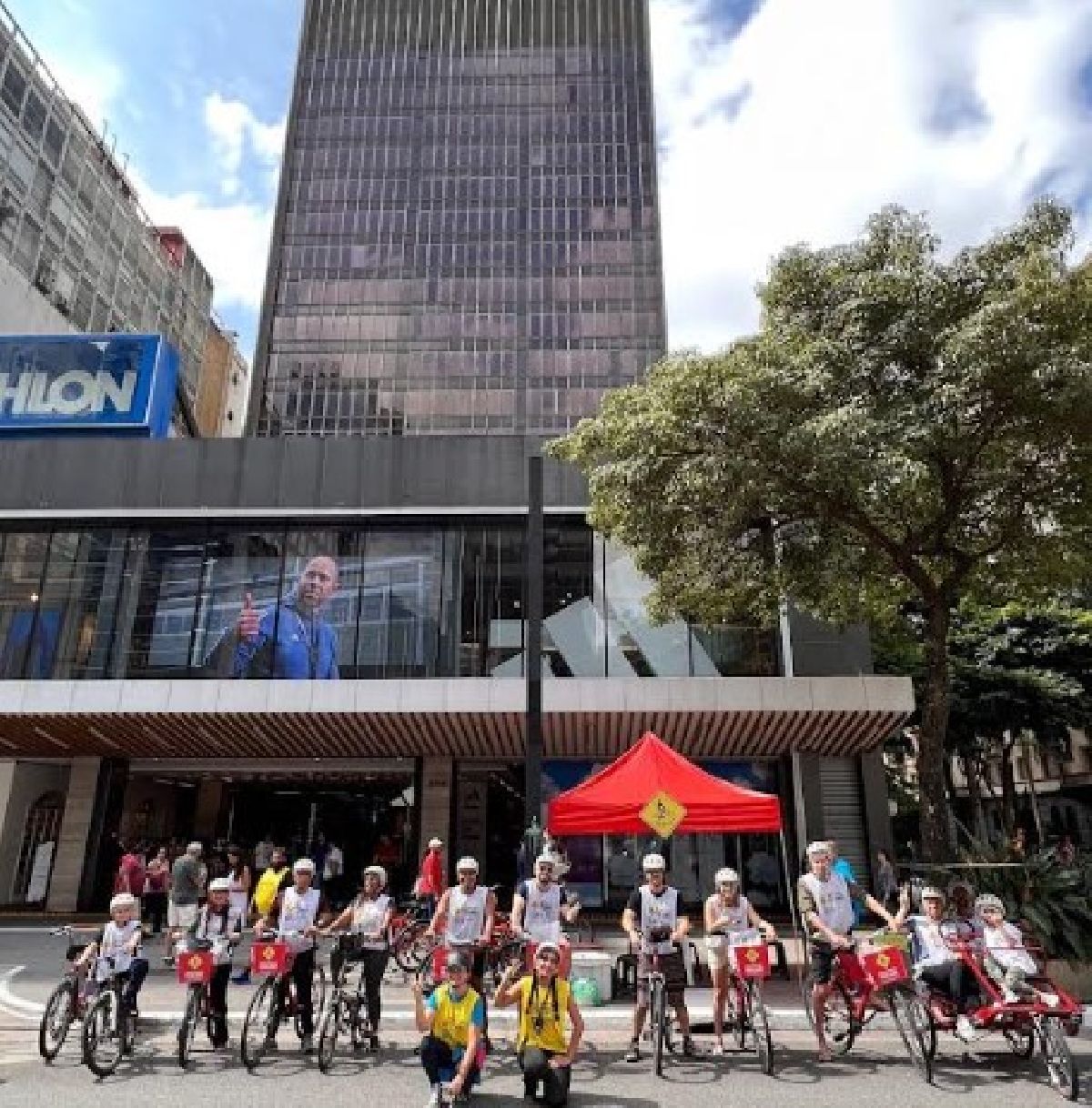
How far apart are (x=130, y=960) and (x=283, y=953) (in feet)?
5.23

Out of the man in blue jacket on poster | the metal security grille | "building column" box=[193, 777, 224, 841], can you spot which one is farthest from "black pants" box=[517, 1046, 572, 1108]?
"building column" box=[193, 777, 224, 841]

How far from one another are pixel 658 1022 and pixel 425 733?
12.8 m

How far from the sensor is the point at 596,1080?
25.6ft

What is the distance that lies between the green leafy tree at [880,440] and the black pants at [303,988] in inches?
354

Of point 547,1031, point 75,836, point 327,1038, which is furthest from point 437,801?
point 547,1031

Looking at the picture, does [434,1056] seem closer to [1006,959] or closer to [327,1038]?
[327,1038]

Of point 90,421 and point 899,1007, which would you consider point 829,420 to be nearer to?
point 899,1007

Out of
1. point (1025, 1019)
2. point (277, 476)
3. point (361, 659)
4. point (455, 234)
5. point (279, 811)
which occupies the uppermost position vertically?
point (455, 234)

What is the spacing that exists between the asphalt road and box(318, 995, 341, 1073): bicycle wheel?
0.34 feet

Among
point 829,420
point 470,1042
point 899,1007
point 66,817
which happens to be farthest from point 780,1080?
point 66,817

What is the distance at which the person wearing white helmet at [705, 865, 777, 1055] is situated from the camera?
8695 mm

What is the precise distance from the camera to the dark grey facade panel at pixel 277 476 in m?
21.1

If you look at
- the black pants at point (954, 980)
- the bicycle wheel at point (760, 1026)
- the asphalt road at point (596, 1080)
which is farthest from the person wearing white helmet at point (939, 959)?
the bicycle wheel at point (760, 1026)

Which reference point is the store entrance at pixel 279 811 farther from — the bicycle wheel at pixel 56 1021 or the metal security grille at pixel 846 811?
the bicycle wheel at pixel 56 1021
